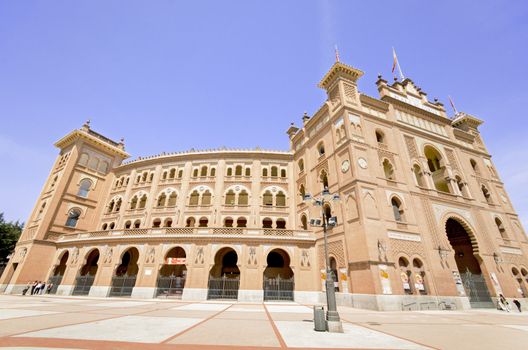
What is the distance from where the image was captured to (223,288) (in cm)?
1903

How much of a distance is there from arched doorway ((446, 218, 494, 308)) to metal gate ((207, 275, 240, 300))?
59.6ft

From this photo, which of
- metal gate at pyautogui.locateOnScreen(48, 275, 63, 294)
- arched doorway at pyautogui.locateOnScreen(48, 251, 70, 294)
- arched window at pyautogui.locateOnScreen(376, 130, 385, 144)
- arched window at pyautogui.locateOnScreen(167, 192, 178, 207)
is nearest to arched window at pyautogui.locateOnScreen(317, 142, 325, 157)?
arched window at pyautogui.locateOnScreen(376, 130, 385, 144)

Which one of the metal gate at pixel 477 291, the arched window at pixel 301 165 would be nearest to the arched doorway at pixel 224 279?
the arched window at pixel 301 165

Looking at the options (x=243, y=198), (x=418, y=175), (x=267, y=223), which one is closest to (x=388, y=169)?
(x=418, y=175)

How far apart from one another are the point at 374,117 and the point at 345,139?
4427 millimetres

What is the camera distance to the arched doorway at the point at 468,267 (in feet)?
61.2

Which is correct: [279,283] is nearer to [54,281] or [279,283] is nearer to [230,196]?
[230,196]

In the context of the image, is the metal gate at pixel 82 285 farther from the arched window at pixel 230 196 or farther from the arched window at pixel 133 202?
the arched window at pixel 230 196

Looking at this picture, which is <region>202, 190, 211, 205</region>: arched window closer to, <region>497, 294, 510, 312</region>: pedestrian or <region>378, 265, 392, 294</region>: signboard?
<region>378, 265, 392, 294</region>: signboard

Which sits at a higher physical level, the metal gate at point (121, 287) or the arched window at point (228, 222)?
the arched window at point (228, 222)

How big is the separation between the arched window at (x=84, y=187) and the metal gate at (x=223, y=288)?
21.3 meters

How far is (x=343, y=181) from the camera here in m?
19.9

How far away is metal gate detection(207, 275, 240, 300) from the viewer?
19.5m

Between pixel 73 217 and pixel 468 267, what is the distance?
42.1m
